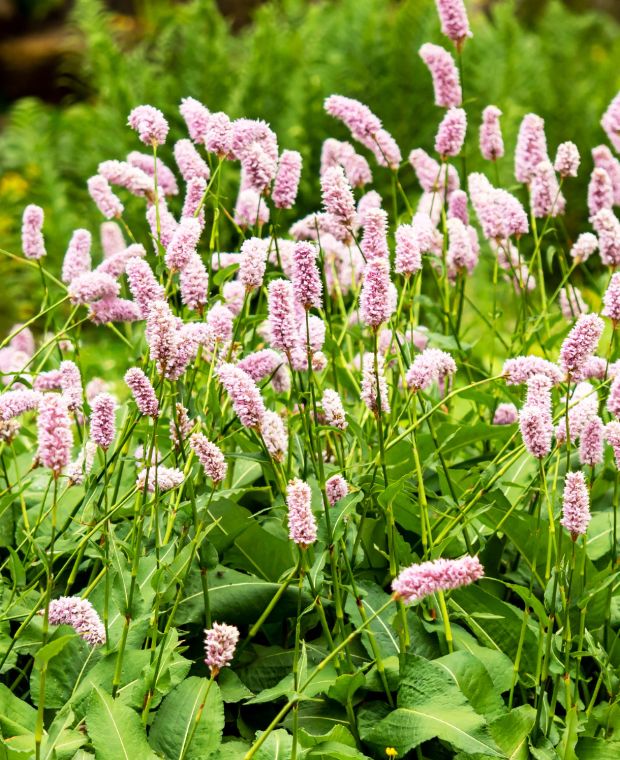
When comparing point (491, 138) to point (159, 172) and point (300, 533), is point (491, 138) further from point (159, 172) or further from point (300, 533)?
point (300, 533)

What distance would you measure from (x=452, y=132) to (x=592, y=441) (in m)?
0.81

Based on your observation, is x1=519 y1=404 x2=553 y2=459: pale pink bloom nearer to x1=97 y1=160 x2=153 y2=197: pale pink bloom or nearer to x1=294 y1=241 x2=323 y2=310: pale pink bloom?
x1=294 y1=241 x2=323 y2=310: pale pink bloom

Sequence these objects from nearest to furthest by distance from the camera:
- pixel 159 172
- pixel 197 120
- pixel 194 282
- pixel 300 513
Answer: pixel 300 513 < pixel 194 282 < pixel 197 120 < pixel 159 172

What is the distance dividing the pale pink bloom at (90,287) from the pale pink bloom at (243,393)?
53 cm

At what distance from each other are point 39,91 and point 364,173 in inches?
502

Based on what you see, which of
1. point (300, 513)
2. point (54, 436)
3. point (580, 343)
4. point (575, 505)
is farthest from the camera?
point (580, 343)

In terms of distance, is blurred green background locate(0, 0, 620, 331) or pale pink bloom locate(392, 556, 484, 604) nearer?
pale pink bloom locate(392, 556, 484, 604)

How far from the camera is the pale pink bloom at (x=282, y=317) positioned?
169 cm

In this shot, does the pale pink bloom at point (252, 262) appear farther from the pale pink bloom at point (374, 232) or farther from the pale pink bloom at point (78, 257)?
the pale pink bloom at point (78, 257)

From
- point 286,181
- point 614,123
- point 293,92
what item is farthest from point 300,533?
point 293,92

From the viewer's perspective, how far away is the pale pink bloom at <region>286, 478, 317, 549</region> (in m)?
1.52

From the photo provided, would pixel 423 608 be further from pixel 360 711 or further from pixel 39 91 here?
pixel 39 91

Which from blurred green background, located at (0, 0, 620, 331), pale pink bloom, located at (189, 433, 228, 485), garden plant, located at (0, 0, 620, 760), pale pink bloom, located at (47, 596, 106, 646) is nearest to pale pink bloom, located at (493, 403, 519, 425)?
garden plant, located at (0, 0, 620, 760)

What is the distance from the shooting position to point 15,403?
6.16 feet
